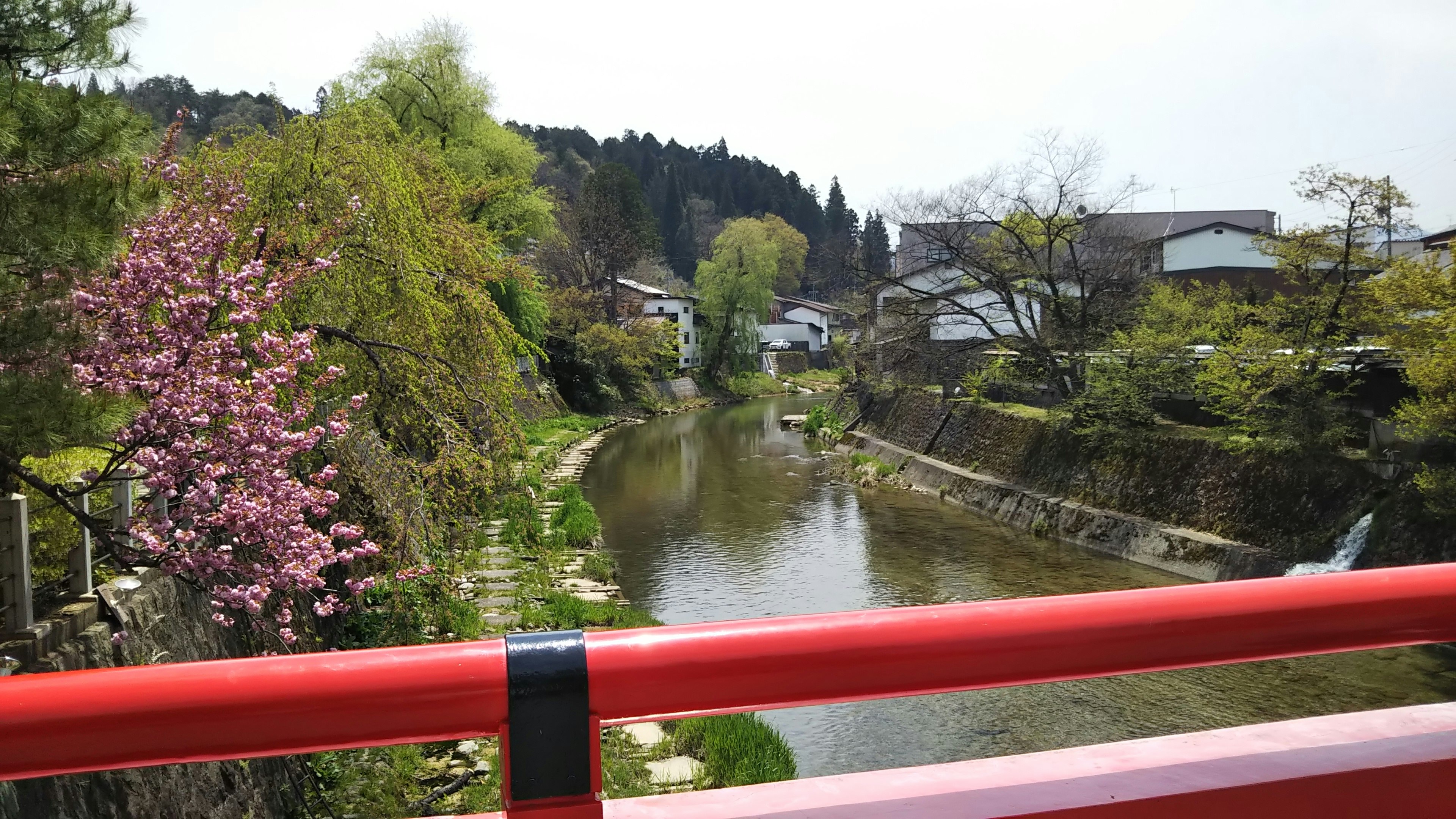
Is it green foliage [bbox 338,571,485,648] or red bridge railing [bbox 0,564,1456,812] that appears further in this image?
green foliage [bbox 338,571,485,648]

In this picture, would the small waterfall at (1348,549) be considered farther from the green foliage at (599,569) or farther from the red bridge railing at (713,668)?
the red bridge railing at (713,668)

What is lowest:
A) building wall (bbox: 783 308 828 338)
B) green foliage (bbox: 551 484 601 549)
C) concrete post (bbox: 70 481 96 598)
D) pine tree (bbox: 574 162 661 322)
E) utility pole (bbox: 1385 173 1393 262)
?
green foliage (bbox: 551 484 601 549)

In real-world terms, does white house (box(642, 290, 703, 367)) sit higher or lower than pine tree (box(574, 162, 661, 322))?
lower

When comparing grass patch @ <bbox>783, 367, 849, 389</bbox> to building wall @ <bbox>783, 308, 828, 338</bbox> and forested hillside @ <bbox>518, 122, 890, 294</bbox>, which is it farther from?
forested hillside @ <bbox>518, 122, 890, 294</bbox>

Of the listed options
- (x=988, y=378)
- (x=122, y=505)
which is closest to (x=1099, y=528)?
(x=988, y=378)

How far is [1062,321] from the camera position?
17875 millimetres

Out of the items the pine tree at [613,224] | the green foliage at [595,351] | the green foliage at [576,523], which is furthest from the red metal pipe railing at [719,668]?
the pine tree at [613,224]

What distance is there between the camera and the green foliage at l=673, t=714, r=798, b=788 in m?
5.92

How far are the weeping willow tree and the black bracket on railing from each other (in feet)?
16.6

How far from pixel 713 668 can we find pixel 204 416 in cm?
341

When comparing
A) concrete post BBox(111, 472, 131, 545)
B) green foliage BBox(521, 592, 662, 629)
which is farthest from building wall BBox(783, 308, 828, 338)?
concrete post BBox(111, 472, 131, 545)

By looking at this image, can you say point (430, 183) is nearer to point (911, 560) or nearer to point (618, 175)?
point (911, 560)

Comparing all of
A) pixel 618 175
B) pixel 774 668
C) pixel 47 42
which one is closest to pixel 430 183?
pixel 47 42

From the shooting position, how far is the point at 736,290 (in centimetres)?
4525
